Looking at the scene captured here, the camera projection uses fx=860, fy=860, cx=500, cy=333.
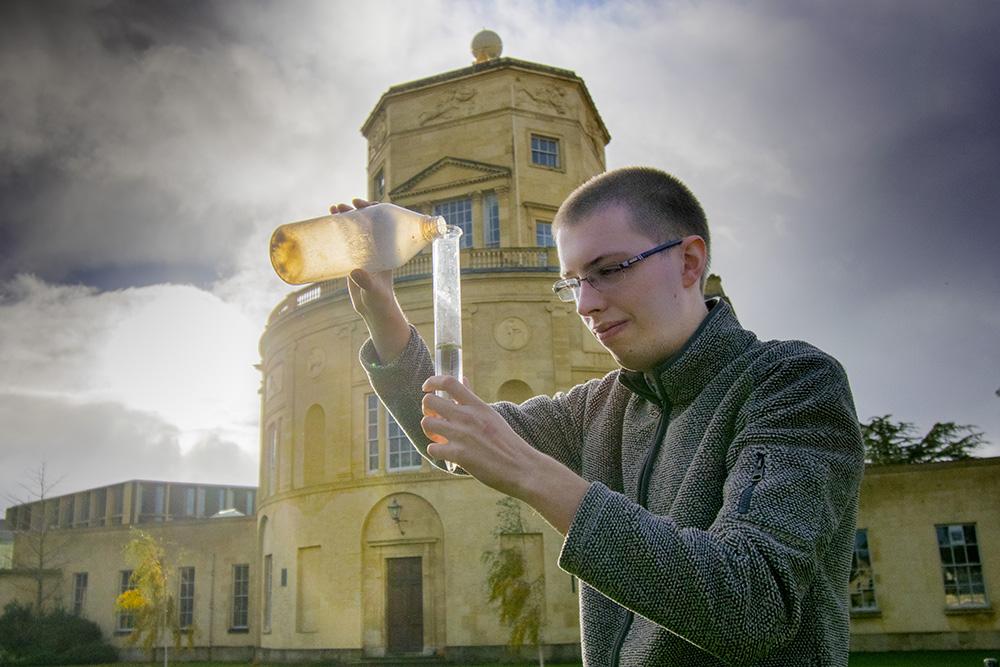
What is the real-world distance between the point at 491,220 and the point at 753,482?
29279mm

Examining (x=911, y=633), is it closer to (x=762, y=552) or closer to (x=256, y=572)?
(x=256, y=572)

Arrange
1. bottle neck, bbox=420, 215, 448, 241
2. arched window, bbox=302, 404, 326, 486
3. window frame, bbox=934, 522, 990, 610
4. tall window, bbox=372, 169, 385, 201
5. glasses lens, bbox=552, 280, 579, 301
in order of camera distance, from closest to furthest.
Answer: glasses lens, bbox=552, 280, 579, 301, bottle neck, bbox=420, 215, 448, 241, window frame, bbox=934, 522, 990, 610, arched window, bbox=302, 404, 326, 486, tall window, bbox=372, 169, 385, 201

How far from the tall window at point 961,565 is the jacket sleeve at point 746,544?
26.8 m

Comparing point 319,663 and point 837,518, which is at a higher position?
point 837,518

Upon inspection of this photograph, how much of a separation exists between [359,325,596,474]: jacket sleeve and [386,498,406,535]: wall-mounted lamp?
77.8ft

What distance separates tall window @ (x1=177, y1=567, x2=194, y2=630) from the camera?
119ft

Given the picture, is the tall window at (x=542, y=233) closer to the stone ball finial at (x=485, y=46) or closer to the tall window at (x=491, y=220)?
the tall window at (x=491, y=220)

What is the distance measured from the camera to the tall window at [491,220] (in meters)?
30.4

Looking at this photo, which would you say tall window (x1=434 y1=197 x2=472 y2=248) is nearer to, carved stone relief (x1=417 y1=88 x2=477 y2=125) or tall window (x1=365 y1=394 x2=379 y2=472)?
carved stone relief (x1=417 y1=88 x2=477 y2=125)

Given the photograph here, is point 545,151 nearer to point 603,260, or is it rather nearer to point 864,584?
point 864,584

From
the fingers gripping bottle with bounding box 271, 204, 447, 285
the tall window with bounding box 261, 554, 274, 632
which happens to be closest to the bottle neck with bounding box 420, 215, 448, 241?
the fingers gripping bottle with bounding box 271, 204, 447, 285

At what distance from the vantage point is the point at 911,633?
24.4 m

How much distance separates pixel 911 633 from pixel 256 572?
24.0 meters

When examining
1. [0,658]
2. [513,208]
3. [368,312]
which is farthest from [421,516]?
[368,312]
